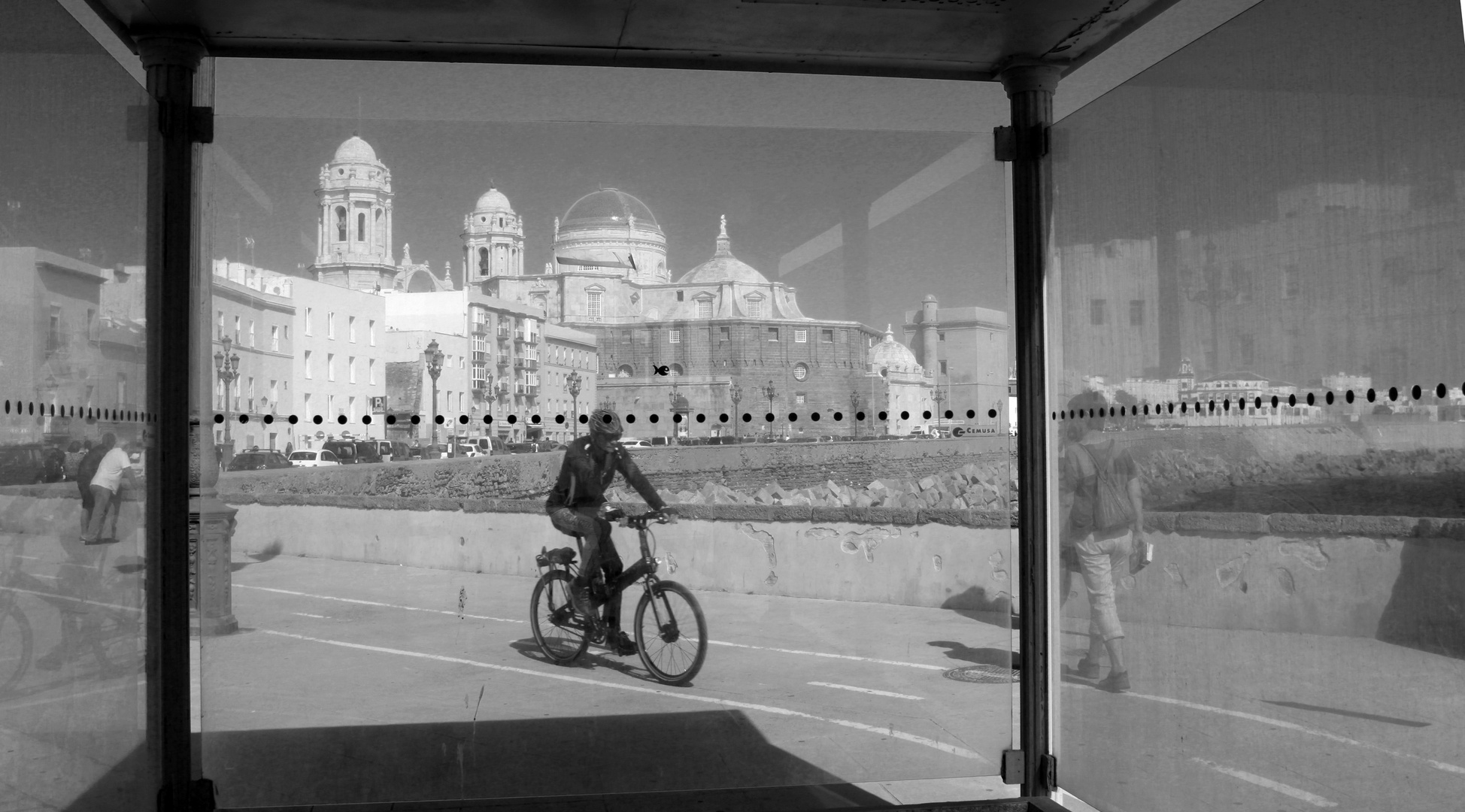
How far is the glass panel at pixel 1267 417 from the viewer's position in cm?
289

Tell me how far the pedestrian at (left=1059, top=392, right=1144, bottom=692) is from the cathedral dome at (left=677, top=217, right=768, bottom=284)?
124 centimetres

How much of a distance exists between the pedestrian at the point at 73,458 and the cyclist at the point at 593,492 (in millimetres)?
1568

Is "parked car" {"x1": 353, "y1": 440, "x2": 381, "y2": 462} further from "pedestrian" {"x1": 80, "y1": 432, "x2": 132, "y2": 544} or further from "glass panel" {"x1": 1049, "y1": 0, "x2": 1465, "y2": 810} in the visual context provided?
"glass panel" {"x1": 1049, "y1": 0, "x2": 1465, "y2": 810}

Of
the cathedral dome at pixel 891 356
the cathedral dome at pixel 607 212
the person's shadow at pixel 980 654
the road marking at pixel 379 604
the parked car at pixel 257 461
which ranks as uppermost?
the cathedral dome at pixel 607 212

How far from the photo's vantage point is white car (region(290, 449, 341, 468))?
4586 mm

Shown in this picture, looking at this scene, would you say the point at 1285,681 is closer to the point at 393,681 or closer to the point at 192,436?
the point at 393,681

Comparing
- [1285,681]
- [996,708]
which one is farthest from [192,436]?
[1285,681]

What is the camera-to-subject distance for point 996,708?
482cm

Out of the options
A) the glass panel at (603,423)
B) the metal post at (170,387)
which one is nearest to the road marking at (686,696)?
the glass panel at (603,423)

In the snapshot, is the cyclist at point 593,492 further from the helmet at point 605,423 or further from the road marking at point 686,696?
the road marking at point 686,696

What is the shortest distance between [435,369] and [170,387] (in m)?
0.87

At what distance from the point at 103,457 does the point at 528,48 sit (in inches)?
75.6

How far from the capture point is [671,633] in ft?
15.4


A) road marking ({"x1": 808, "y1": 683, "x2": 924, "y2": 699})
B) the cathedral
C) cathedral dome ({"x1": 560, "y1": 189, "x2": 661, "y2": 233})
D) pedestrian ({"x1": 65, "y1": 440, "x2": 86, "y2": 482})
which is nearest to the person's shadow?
road marking ({"x1": 808, "y1": 683, "x2": 924, "y2": 699})
